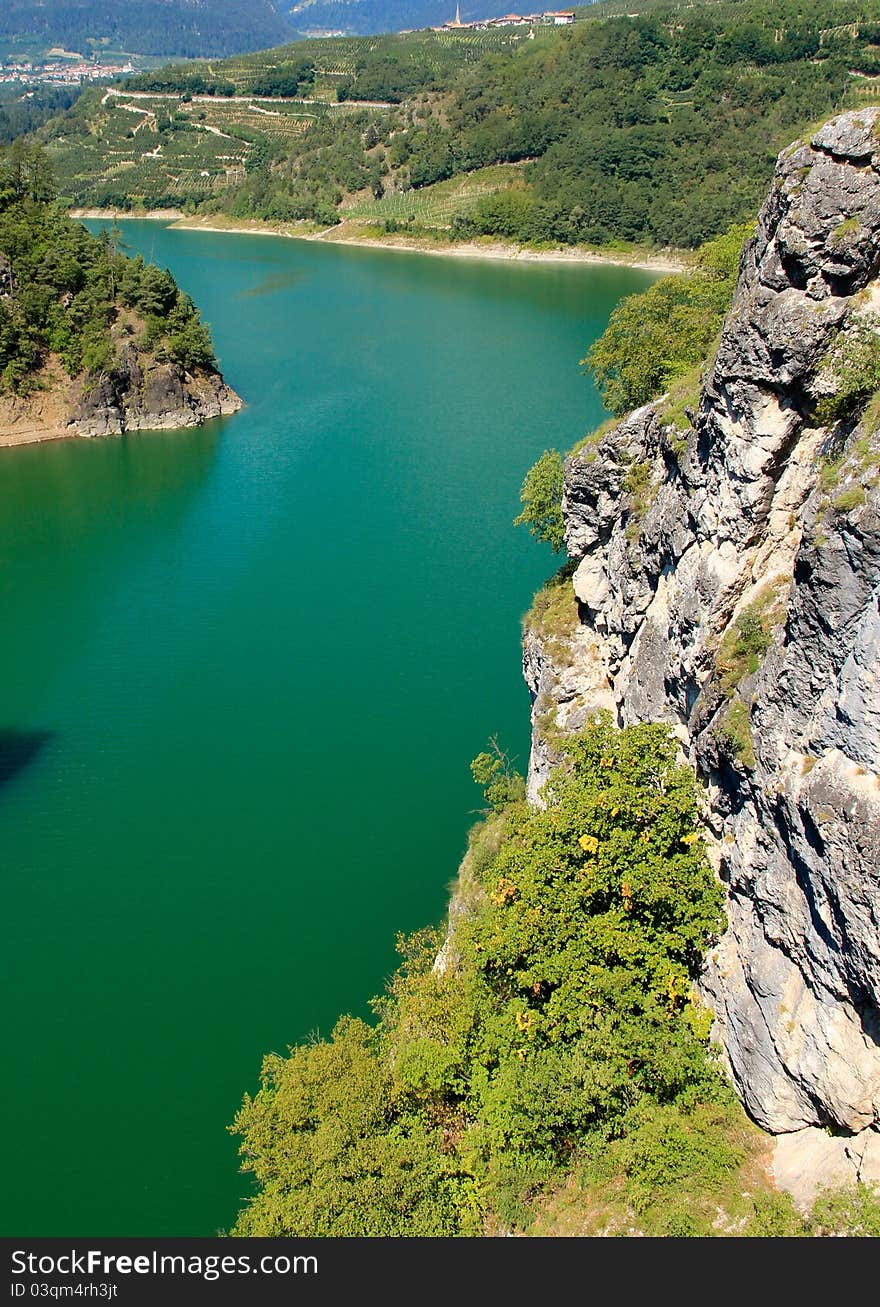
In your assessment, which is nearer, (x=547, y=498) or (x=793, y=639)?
(x=793, y=639)

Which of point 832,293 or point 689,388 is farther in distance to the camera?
point 689,388

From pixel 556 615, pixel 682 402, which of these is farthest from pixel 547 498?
pixel 682 402

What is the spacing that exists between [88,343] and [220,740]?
3954 cm

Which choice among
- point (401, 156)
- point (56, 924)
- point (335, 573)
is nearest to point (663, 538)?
point (56, 924)

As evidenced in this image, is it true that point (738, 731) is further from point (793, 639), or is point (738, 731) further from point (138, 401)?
point (138, 401)

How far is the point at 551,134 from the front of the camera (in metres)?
121

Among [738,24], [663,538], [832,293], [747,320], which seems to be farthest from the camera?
[738,24]

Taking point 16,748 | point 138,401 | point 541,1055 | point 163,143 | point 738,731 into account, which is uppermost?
point 163,143

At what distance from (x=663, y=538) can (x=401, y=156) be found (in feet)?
432

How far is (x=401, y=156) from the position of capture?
131 metres

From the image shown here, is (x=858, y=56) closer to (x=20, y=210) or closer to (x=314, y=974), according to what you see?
(x=20, y=210)

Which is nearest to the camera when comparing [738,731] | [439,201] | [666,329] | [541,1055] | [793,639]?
[793,639]

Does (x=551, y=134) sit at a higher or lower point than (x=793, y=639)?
higher

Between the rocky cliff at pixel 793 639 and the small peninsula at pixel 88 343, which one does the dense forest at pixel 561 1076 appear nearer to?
the rocky cliff at pixel 793 639
